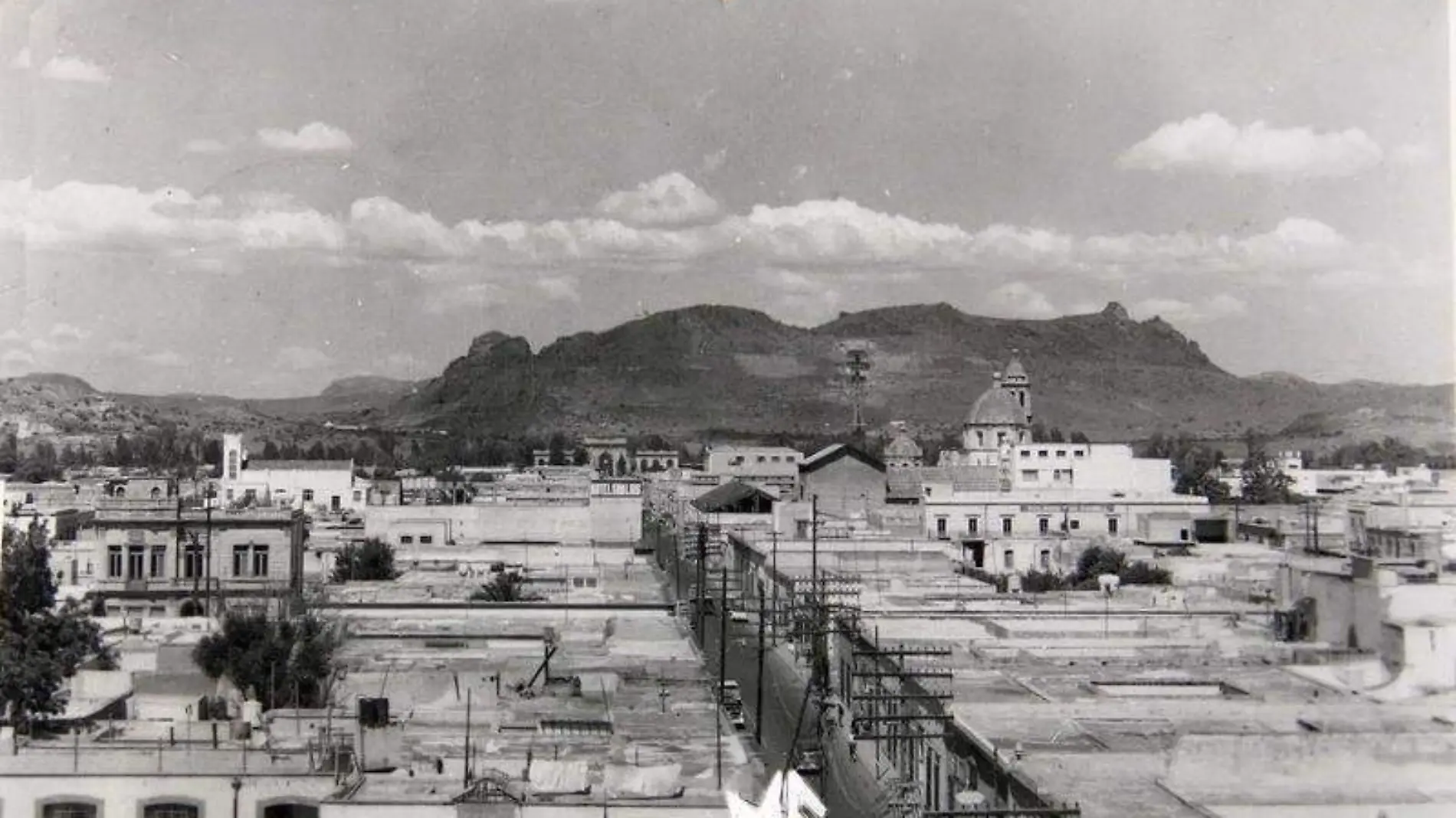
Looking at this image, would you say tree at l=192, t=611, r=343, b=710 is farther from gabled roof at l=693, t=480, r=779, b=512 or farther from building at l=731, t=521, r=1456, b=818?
gabled roof at l=693, t=480, r=779, b=512

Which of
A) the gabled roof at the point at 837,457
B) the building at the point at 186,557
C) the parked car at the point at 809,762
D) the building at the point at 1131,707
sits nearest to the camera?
the building at the point at 1131,707

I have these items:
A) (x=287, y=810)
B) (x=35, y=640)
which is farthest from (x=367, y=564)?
(x=287, y=810)

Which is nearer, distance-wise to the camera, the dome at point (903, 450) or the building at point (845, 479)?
the building at point (845, 479)

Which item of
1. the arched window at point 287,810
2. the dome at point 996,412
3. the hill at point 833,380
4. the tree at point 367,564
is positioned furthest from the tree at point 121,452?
the arched window at point 287,810

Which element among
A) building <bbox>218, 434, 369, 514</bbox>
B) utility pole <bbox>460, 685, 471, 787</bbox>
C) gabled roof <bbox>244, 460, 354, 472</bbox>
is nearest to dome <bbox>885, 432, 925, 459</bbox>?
building <bbox>218, 434, 369, 514</bbox>

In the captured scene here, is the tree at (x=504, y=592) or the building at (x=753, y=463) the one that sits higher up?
the building at (x=753, y=463)

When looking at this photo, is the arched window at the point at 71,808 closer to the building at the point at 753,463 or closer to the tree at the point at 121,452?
the building at the point at 753,463
